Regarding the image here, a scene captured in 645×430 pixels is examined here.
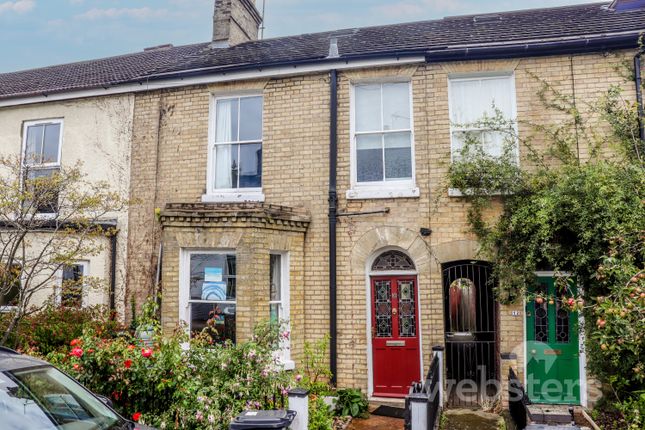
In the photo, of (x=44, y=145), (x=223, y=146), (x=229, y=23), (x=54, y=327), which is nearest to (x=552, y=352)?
(x=223, y=146)

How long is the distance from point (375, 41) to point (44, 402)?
9.22 meters

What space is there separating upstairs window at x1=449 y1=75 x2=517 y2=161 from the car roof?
Result: 731cm

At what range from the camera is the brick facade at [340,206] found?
345 inches

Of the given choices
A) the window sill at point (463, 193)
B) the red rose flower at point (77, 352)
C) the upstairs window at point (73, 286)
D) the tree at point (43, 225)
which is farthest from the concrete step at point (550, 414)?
the upstairs window at point (73, 286)

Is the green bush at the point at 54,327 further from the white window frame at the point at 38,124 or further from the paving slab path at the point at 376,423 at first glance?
the paving slab path at the point at 376,423

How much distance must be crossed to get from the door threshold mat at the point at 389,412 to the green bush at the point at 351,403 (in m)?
0.23

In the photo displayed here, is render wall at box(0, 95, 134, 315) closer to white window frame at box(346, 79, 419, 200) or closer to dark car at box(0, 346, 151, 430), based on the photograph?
white window frame at box(346, 79, 419, 200)

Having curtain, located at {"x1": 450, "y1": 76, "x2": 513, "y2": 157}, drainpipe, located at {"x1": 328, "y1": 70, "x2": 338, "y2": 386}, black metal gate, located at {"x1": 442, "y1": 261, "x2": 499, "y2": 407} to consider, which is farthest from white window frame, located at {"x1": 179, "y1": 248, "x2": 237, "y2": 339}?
curtain, located at {"x1": 450, "y1": 76, "x2": 513, "y2": 157}

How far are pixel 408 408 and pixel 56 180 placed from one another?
6.94 metres

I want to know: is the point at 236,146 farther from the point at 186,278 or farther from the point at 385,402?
the point at 385,402

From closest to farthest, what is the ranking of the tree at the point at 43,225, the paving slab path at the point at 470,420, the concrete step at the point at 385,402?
the paving slab path at the point at 470,420, the tree at the point at 43,225, the concrete step at the point at 385,402

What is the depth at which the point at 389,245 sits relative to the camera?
917cm

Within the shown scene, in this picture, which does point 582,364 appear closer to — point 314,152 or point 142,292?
point 314,152

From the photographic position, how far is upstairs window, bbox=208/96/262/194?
1025 cm
